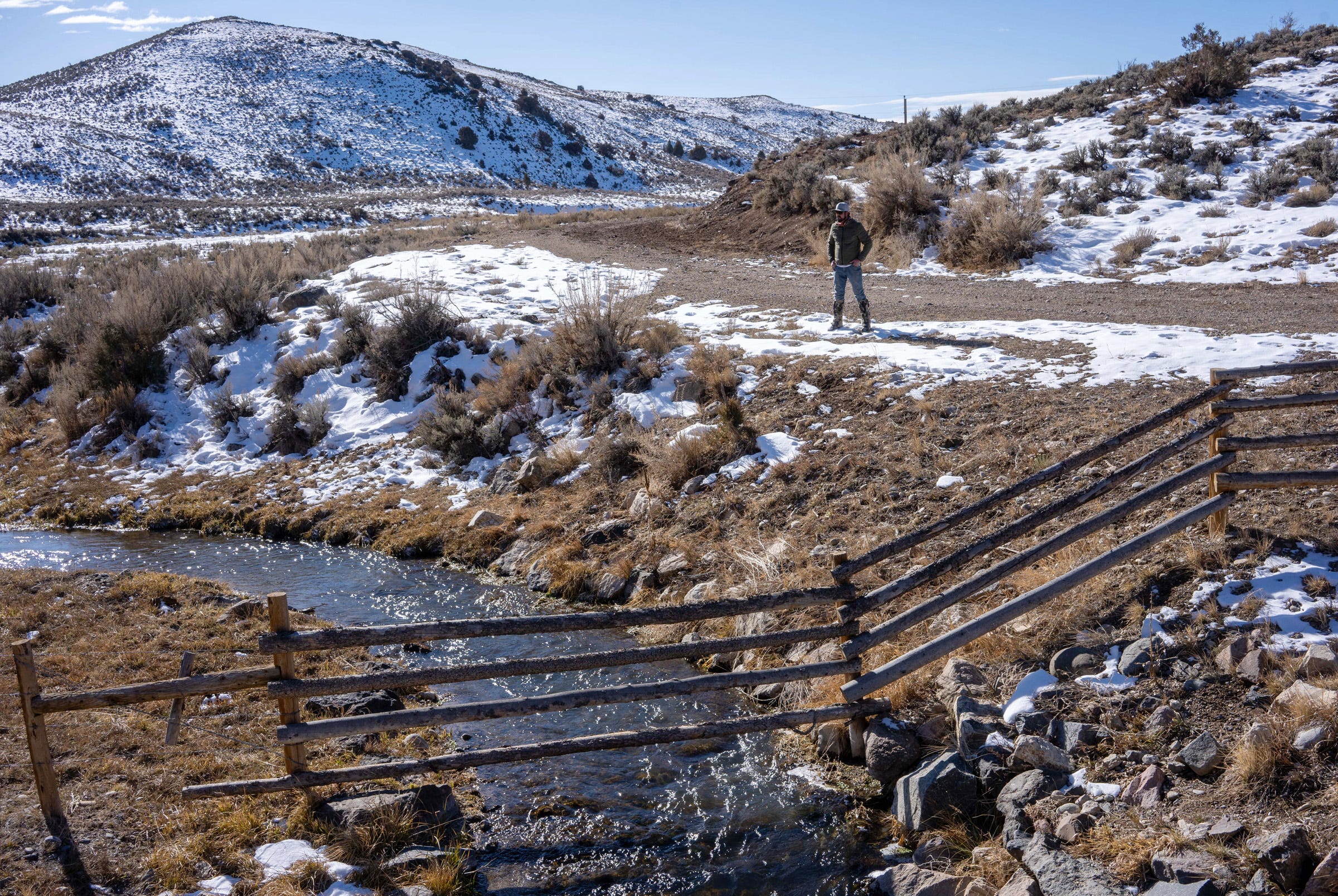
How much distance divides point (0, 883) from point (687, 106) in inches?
4914

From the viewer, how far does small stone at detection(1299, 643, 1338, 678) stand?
4742 mm

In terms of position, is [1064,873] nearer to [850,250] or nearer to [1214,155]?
[850,250]

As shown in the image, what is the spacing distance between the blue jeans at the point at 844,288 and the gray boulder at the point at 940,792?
8.67 metres

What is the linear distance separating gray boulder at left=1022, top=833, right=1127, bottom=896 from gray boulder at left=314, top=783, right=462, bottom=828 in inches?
136

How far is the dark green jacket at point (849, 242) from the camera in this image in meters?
13.0

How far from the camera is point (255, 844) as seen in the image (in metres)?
4.93

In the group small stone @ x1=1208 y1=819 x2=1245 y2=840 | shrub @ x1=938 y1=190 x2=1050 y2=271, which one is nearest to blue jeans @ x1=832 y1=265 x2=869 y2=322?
shrub @ x1=938 y1=190 x2=1050 y2=271

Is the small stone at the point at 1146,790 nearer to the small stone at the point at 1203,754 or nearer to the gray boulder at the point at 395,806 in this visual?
the small stone at the point at 1203,754

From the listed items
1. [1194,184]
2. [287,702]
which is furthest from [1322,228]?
[287,702]

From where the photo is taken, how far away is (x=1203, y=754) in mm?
4594

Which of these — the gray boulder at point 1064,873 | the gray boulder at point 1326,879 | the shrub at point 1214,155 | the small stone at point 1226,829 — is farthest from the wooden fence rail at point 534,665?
the shrub at point 1214,155

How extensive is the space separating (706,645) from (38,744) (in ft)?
A: 13.1

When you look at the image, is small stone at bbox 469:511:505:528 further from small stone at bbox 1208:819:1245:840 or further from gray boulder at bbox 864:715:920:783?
small stone at bbox 1208:819:1245:840

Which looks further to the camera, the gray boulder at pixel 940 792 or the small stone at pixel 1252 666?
the gray boulder at pixel 940 792
